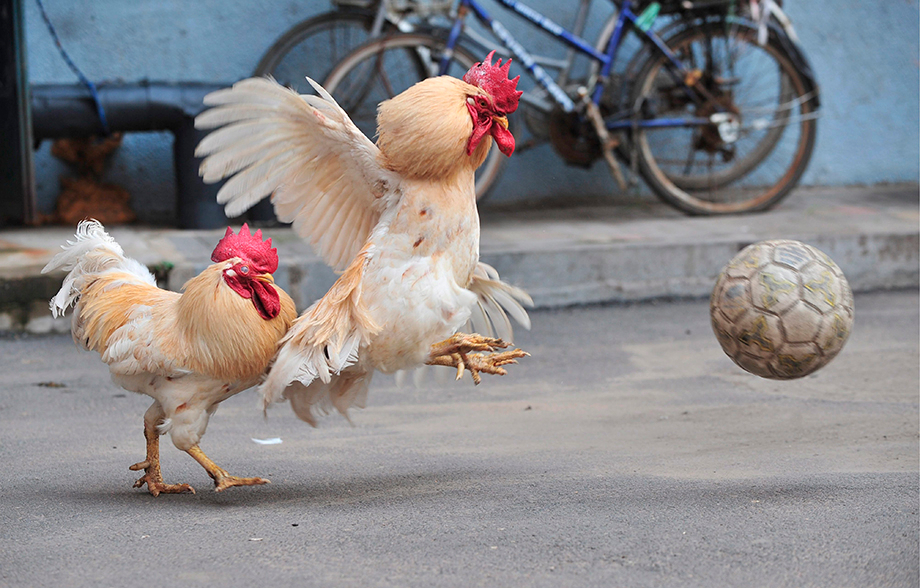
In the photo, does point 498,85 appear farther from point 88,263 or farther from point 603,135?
point 603,135

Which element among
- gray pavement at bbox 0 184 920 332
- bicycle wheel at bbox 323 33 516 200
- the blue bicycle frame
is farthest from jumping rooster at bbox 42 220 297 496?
the blue bicycle frame

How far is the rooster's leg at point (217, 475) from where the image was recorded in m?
3.39

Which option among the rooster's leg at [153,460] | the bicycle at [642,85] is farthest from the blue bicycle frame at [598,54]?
the rooster's leg at [153,460]

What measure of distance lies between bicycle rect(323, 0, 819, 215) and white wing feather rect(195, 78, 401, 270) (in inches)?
132

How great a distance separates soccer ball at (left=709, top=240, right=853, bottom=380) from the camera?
343cm

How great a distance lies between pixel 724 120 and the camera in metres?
7.39

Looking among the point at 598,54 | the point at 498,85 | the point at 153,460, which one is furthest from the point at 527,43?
the point at 153,460

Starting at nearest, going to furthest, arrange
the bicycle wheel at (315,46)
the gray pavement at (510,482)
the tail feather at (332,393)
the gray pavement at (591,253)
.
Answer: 1. the gray pavement at (510,482)
2. the tail feather at (332,393)
3. the gray pavement at (591,253)
4. the bicycle wheel at (315,46)

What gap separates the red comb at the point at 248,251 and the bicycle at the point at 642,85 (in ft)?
12.3

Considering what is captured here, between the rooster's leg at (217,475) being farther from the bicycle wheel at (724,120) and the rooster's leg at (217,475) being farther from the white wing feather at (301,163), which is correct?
the bicycle wheel at (724,120)

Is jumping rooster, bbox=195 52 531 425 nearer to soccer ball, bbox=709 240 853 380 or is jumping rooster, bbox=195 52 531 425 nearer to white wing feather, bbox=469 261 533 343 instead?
white wing feather, bbox=469 261 533 343

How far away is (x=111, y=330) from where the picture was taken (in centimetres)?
347

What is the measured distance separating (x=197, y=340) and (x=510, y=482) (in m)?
1.25

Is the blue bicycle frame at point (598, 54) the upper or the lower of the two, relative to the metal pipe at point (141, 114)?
upper
